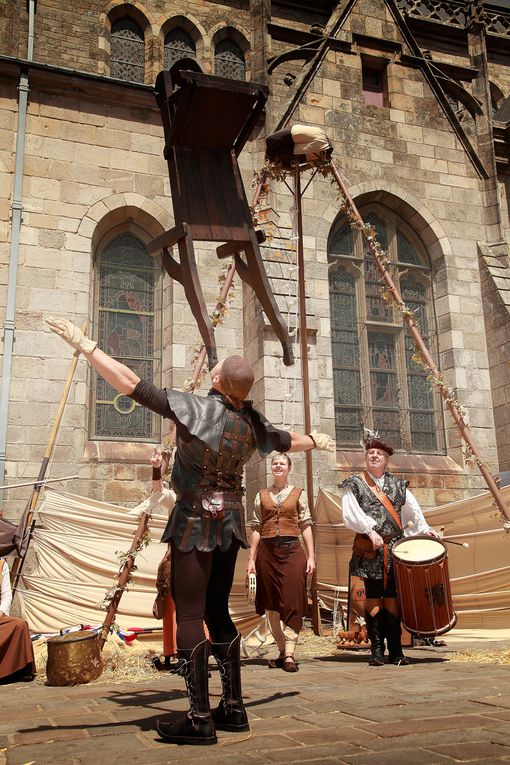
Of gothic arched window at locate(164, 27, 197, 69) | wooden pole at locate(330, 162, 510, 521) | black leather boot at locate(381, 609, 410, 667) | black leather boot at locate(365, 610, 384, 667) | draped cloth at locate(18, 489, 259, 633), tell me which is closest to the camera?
black leather boot at locate(365, 610, 384, 667)

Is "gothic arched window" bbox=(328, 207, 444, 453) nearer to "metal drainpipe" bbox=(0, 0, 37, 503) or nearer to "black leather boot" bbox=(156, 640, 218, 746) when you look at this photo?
"metal drainpipe" bbox=(0, 0, 37, 503)

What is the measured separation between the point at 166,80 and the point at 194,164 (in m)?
0.58

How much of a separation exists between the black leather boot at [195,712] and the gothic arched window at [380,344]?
7.95 meters

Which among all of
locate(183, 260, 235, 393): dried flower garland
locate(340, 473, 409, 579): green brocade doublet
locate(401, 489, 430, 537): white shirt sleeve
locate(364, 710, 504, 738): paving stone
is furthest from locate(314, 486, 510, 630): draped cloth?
locate(364, 710, 504, 738): paving stone

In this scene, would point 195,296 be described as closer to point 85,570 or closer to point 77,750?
point 77,750

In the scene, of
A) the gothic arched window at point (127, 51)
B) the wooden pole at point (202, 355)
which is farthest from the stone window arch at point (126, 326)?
the wooden pole at point (202, 355)

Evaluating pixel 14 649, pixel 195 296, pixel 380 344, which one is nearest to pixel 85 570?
pixel 14 649

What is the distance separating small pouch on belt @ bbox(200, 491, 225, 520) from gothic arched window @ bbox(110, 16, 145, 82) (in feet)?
34.1

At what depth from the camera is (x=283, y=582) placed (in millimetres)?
5695

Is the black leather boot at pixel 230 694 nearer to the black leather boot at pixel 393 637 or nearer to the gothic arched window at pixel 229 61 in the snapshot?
the black leather boot at pixel 393 637

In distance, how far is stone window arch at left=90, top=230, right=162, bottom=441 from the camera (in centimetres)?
1034

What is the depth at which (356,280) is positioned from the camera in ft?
38.8

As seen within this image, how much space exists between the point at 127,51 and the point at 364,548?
393 inches

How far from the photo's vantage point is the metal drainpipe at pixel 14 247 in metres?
9.16
